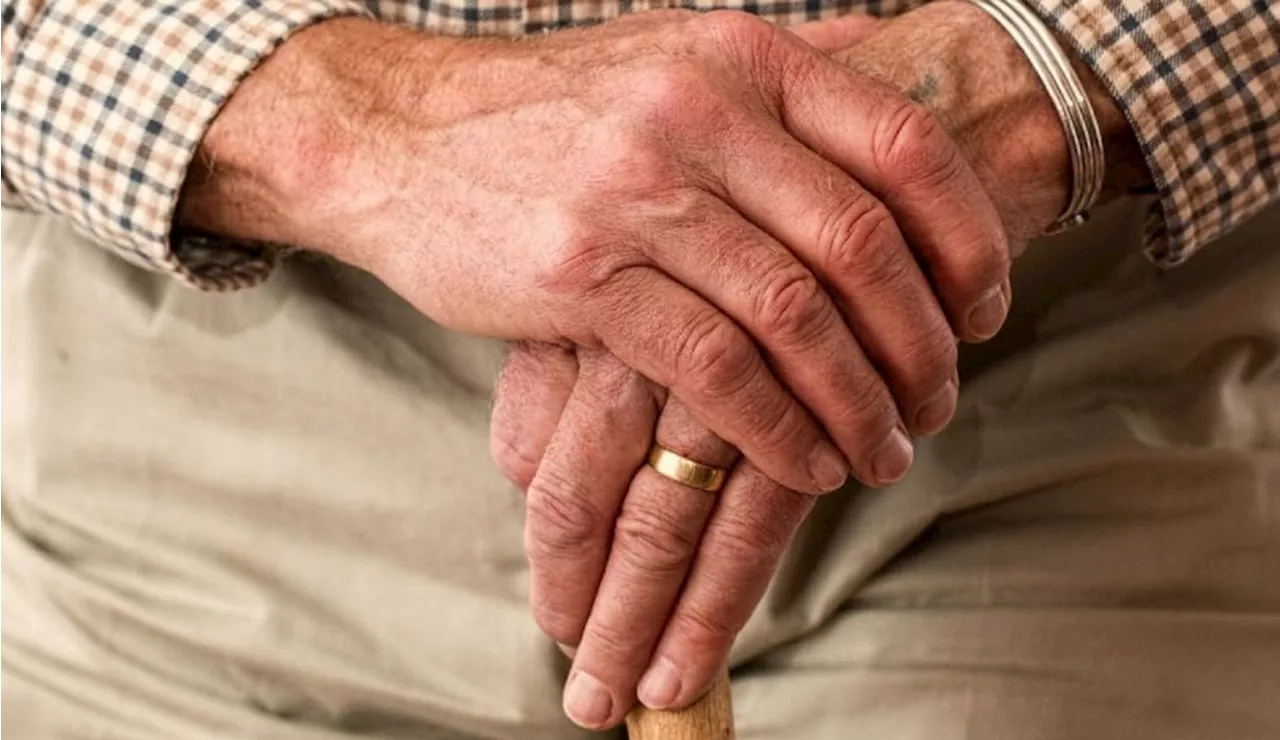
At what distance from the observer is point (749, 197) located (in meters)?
0.69

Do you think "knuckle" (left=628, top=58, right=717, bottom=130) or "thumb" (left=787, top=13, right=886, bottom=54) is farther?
"thumb" (left=787, top=13, right=886, bottom=54)

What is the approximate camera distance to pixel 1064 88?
0.76m

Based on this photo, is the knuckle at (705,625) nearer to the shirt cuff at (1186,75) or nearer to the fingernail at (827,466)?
the fingernail at (827,466)

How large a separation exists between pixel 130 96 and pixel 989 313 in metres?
0.49

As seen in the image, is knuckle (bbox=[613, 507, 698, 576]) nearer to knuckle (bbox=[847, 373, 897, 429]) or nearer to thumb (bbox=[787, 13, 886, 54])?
knuckle (bbox=[847, 373, 897, 429])

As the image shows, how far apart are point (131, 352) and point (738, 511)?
1.47 feet

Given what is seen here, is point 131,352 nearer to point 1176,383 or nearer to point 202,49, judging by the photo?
point 202,49

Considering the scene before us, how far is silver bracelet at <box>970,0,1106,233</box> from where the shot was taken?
0.76 metres

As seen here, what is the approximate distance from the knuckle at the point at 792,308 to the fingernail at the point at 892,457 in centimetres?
8

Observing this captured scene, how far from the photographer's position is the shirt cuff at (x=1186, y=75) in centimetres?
76

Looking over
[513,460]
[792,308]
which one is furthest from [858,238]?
[513,460]

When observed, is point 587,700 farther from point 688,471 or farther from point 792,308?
point 792,308

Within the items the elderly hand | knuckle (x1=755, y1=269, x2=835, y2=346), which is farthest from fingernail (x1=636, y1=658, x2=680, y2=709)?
knuckle (x1=755, y1=269, x2=835, y2=346)

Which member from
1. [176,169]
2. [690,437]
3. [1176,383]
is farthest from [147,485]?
[1176,383]
